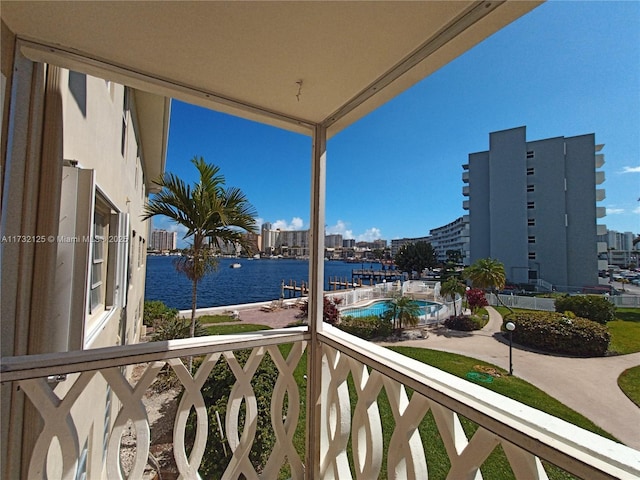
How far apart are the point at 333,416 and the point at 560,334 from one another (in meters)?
3.57

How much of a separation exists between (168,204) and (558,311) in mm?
5365

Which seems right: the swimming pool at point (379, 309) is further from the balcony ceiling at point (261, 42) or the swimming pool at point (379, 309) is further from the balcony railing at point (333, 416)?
the balcony ceiling at point (261, 42)

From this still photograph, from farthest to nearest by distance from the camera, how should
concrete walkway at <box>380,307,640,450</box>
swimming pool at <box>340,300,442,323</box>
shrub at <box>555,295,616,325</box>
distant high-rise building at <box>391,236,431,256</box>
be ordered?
1. swimming pool at <box>340,300,442,323</box>
2. distant high-rise building at <box>391,236,431,256</box>
3. shrub at <box>555,295,616,325</box>
4. concrete walkway at <box>380,307,640,450</box>

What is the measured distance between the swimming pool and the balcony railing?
9.33 m

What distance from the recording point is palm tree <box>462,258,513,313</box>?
11.6ft

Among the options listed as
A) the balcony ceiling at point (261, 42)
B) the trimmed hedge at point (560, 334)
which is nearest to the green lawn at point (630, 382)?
the trimmed hedge at point (560, 334)

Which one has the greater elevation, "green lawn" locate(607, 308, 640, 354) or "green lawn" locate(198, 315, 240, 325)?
"green lawn" locate(607, 308, 640, 354)

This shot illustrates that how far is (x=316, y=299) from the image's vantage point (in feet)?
5.49

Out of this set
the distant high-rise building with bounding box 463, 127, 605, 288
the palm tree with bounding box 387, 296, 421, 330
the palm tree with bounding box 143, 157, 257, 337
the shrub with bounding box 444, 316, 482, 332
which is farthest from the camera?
the palm tree with bounding box 387, 296, 421, 330

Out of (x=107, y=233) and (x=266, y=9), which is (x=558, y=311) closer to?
(x=266, y=9)

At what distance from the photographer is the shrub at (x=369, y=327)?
991 centimetres

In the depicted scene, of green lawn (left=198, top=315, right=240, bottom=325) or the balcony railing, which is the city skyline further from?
green lawn (left=198, top=315, right=240, bottom=325)

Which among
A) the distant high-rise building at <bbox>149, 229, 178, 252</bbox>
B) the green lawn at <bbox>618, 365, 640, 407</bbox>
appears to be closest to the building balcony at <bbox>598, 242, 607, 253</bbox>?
the green lawn at <bbox>618, 365, 640, 407</bbox>

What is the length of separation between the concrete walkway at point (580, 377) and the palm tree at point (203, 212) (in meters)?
4.17
